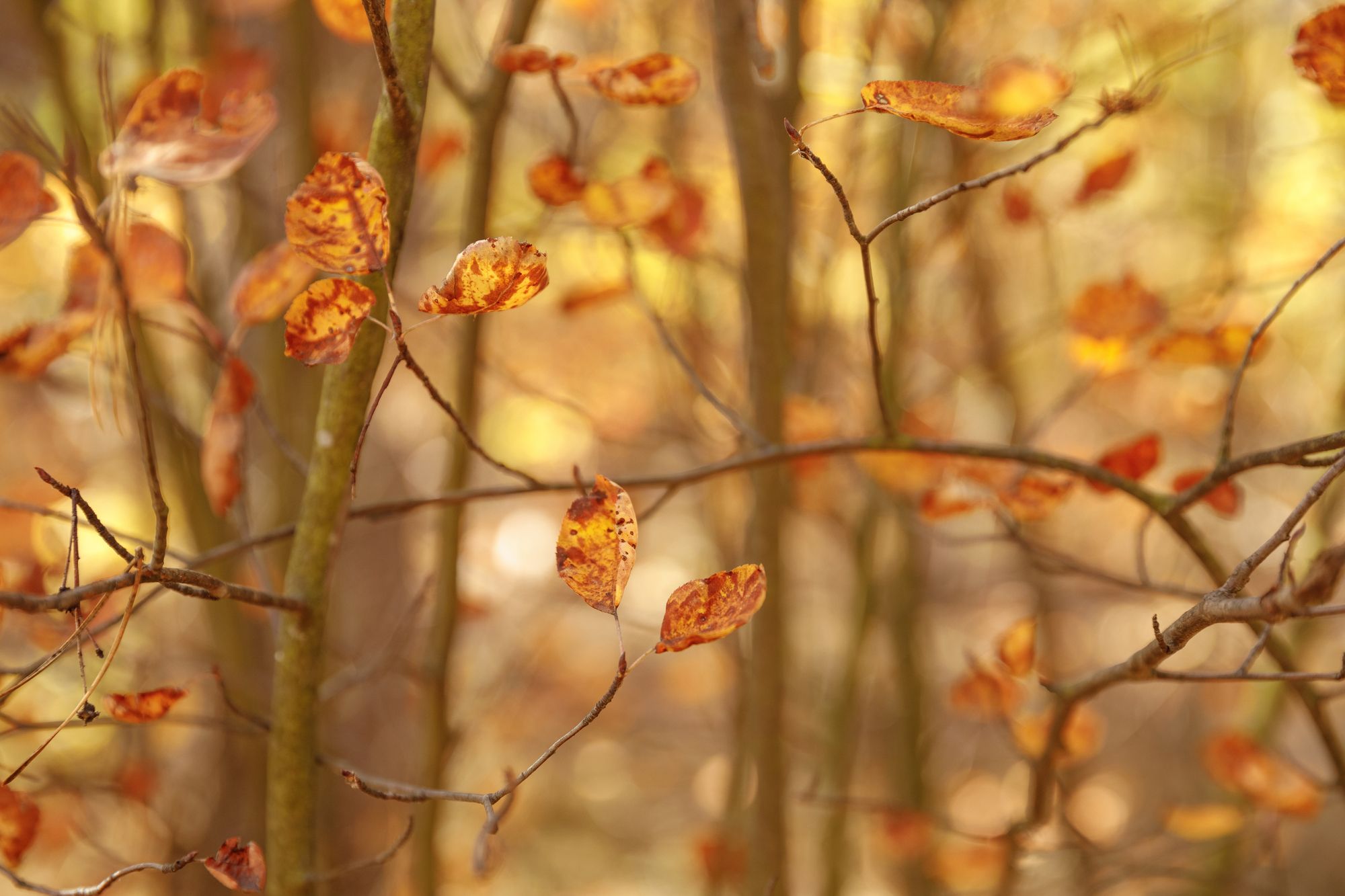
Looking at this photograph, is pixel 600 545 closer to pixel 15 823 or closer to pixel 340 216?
pixel 340 216

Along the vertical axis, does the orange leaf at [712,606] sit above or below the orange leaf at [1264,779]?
above

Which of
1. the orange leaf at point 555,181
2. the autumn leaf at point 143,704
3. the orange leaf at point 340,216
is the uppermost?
the orange leaf at point 555,181

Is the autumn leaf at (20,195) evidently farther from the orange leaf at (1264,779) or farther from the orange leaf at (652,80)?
the orange leaf at (1264,779)

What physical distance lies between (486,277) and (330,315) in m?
0.11

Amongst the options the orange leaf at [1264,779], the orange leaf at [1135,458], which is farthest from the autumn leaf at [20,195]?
the orange leaf at [1264,779]

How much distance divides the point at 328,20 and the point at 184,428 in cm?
44

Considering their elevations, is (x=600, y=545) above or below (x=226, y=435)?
below

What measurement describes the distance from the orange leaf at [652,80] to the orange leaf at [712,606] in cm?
40

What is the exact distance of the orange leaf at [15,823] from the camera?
1.96 ft

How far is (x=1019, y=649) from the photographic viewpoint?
943 millimetres

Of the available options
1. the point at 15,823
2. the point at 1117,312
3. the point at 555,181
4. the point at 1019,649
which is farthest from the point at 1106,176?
the point at 15,823

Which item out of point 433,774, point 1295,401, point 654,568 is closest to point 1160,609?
point 1295,401

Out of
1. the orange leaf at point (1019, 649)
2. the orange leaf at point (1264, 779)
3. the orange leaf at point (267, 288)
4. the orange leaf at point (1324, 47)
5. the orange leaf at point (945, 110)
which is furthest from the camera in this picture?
the orange leaf at point (1264, 779)

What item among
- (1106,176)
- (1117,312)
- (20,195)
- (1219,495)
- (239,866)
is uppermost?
(1106,176)
